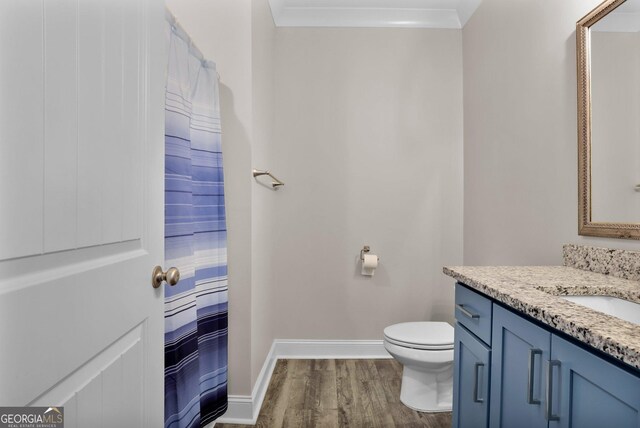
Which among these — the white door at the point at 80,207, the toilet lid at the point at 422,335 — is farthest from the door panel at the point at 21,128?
the toilet lid at the point at 422,335

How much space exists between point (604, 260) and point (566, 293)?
0.39 m

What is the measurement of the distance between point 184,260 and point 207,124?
612 mm

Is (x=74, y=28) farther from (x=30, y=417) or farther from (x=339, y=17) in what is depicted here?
(x=339, y=17)

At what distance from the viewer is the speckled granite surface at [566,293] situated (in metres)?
0.70

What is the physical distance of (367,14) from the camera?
272 centimetres

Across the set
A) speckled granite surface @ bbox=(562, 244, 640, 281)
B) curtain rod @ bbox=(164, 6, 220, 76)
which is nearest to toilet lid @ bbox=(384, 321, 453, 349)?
speckled granite surface @ bbox=(562, 244, 640, 281)

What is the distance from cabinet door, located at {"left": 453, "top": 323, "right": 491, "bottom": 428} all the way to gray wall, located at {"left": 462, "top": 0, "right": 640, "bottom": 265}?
0.65 m

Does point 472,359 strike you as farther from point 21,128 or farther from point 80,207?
point 21,128

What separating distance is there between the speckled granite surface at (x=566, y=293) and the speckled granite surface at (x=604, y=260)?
0.03 meters

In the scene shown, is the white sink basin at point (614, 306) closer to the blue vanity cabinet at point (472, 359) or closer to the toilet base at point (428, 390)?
the blue vanity cabinet at point (472, 359)

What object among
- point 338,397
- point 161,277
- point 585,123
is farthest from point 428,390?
point 161,277

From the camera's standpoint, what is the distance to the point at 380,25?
8.99 ft

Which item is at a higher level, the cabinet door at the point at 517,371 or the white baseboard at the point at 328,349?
the cabinet door at the point at 517,371

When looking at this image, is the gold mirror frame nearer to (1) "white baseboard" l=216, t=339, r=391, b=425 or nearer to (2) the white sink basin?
(2) the white sink basin
